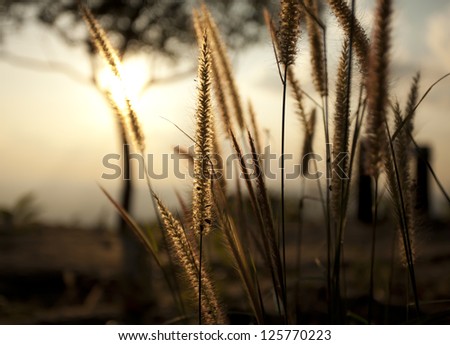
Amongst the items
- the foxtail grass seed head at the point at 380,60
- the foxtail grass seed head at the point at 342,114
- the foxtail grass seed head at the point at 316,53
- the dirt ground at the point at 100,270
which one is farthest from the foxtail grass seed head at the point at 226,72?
the dirt ground at the point at 100,270

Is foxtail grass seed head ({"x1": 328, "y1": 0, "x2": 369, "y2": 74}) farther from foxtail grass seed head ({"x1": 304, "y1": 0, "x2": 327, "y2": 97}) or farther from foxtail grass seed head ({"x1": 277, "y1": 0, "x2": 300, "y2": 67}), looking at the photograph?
foxtail grass seed head ({"x1": 304, "y1": 0, "x2": 327, "y2": 97})

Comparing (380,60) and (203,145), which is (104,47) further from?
(380,60)

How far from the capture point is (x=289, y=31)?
1275mm

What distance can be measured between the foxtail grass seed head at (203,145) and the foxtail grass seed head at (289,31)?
0.65 feet

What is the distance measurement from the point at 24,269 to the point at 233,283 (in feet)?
5.60

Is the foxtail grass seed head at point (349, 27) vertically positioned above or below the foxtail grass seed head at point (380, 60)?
above

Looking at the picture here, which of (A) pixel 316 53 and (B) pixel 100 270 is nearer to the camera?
(A) pixel 316 53

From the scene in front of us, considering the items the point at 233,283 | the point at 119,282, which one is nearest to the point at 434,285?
the point at 233,283

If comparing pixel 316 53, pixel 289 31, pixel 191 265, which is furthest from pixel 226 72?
pixel 191 265

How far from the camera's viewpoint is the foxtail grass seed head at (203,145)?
1.15 meters

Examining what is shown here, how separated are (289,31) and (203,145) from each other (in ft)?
1.04

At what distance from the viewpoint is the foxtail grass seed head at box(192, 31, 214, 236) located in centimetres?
115

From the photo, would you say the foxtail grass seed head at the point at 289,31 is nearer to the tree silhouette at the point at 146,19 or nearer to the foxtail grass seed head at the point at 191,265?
the foxtail grass seed head at the point at 191,265

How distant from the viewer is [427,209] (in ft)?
23.7
